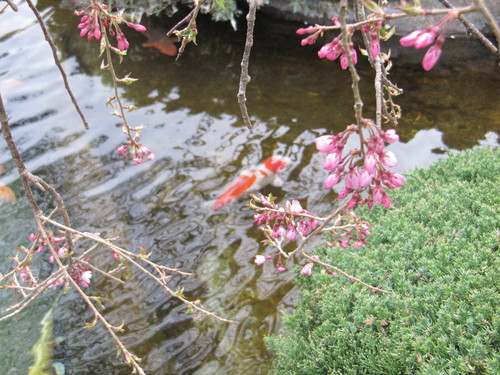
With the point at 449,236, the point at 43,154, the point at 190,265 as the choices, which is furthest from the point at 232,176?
the point at 449,236

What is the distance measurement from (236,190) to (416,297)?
254 cm

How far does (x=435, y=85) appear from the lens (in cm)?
619

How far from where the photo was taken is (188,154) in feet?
17.7

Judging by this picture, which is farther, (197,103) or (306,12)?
(306,12)

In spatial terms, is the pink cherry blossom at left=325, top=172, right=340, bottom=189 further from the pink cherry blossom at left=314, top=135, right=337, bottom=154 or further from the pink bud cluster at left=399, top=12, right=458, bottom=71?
the pink bud cluster at left=399, top=12, right=458, bottom=71

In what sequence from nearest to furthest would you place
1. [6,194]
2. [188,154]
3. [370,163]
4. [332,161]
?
[370,163] → [332,161] → [6,194] → [188,154]

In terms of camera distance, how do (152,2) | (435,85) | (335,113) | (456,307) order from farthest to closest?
(152,2) → (435,85) → (335,113) → (456,307)

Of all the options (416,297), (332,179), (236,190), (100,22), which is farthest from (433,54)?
(236,190)

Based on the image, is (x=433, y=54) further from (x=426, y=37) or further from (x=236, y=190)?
(x=236, y=190)

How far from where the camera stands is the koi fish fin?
4816 millimetres

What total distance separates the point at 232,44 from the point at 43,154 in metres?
3.22

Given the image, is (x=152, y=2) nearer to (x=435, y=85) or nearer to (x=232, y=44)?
(x=232, y=44)

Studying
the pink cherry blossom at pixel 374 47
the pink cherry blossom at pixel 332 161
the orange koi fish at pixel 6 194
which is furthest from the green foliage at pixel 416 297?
the orange koi fish at pixel 6 194

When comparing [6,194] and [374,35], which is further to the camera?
[6,194]
